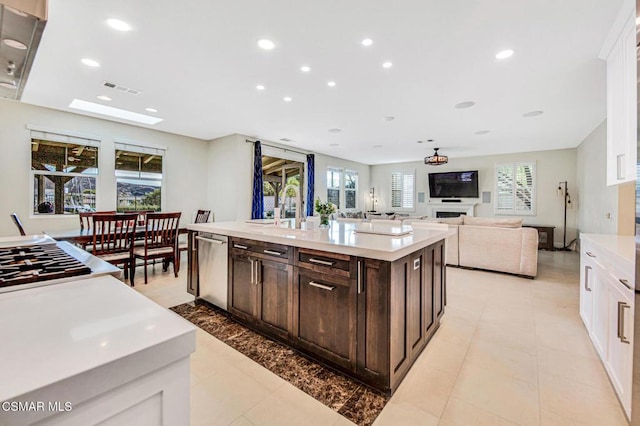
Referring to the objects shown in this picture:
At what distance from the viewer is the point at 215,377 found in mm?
1919

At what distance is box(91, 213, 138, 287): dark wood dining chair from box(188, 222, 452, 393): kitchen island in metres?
2.11

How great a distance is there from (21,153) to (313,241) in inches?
208

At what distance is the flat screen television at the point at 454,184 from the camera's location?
28.3ft

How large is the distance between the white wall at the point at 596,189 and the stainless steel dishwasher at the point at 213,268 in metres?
5.45

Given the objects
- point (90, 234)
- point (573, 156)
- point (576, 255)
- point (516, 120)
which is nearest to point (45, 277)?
point (90, 234)

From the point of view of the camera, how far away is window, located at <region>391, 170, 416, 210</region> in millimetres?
9994

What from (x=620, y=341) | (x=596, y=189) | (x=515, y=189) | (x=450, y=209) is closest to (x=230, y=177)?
(x=620, y=341)

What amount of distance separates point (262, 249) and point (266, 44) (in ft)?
6.44

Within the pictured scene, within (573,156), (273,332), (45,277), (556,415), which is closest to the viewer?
(45,277)

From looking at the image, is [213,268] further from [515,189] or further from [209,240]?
[515,189]

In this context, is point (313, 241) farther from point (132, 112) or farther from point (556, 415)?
point (132, 112)

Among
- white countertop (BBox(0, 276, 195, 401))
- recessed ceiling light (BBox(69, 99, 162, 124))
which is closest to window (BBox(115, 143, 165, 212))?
recessed ceiling light (BBox(69, 99, 162, 124))

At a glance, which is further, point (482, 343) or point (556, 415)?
point (482, 343)

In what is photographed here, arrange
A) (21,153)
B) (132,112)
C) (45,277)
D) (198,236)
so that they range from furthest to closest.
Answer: (132,112)
(21,153)
(198,236)
(45,277)
